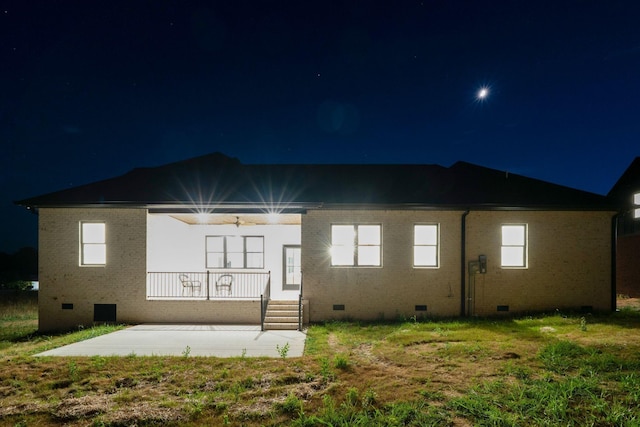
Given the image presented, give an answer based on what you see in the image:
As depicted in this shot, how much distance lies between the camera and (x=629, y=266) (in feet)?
56.9

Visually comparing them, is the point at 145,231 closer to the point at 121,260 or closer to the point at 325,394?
the point at 121,260

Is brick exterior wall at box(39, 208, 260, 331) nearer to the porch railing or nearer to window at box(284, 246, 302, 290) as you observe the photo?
the porch railing

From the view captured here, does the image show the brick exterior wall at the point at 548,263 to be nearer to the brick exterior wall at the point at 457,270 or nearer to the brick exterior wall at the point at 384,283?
the brick exterior wall at the point at 457,270

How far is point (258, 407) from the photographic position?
4910 mm

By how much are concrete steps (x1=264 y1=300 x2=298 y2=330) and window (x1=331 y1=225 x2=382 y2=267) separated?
2059 mm

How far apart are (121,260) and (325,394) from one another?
8887mm

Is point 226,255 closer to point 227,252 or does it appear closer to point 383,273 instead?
point 227,252

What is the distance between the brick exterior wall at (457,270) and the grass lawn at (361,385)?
8.55 ft

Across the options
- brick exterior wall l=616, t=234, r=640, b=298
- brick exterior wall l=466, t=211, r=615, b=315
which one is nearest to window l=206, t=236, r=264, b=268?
brick exterior wall l=466, t=211, r=615, b=315

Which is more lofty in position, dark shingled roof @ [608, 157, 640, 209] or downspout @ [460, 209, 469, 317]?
dark shingled roof @ [608, 157, 640, 209]

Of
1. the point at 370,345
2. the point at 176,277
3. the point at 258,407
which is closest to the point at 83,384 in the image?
the point at 258,407

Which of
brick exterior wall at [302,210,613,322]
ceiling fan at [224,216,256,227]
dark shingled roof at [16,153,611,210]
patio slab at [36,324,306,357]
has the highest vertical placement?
dark shingled roof at [16,153,611,210]

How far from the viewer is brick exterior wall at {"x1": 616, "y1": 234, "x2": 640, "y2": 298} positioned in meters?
16.8

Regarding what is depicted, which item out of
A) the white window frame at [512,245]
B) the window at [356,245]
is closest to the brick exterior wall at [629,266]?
the white window frame at [512,245]
